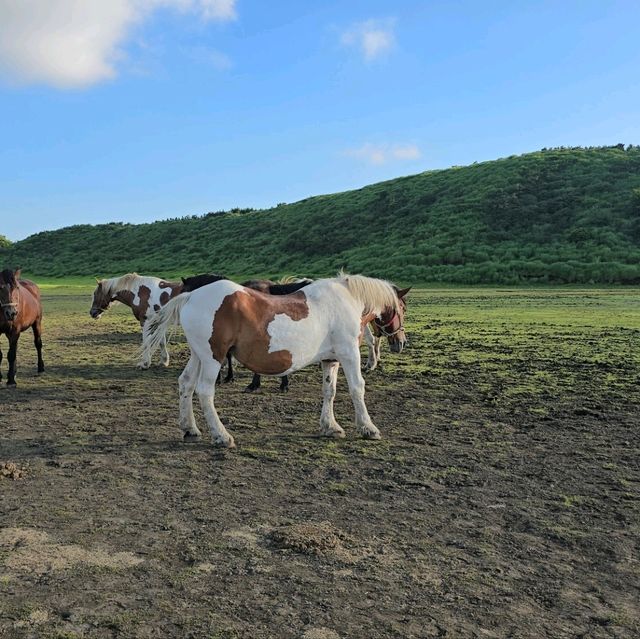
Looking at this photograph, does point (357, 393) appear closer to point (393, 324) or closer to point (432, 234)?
point (393, 324)

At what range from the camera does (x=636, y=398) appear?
27.0 ft

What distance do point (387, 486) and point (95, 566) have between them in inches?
94.6

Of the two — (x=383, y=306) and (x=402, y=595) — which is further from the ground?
(x=383, y=306)

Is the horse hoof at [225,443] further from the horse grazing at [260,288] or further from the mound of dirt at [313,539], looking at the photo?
Answer: the horse grazing at [260,288]

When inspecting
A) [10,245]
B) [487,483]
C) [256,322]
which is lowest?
[487,483]

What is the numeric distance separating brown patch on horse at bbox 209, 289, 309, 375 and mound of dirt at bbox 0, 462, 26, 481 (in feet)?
6.78

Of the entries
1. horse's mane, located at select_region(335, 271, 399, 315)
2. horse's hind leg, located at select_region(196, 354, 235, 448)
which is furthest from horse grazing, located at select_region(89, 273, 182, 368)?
horse's hind leg, located at select_region(196, 354, 235, 448)

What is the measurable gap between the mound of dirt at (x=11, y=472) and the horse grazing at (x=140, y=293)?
6738 millimetres

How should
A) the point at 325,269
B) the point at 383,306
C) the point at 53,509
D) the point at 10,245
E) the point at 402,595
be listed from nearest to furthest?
the point at 402,595
the point at 53,509
the point at 383,306
the point at 325,269
the point at 10,245

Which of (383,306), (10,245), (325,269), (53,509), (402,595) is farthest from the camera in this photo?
(10,245)

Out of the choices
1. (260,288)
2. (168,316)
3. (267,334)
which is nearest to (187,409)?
(168,316)

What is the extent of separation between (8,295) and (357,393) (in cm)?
606

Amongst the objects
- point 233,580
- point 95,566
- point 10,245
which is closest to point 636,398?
point 233,580

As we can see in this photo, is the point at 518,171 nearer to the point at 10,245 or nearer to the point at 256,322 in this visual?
the point at 256,322
